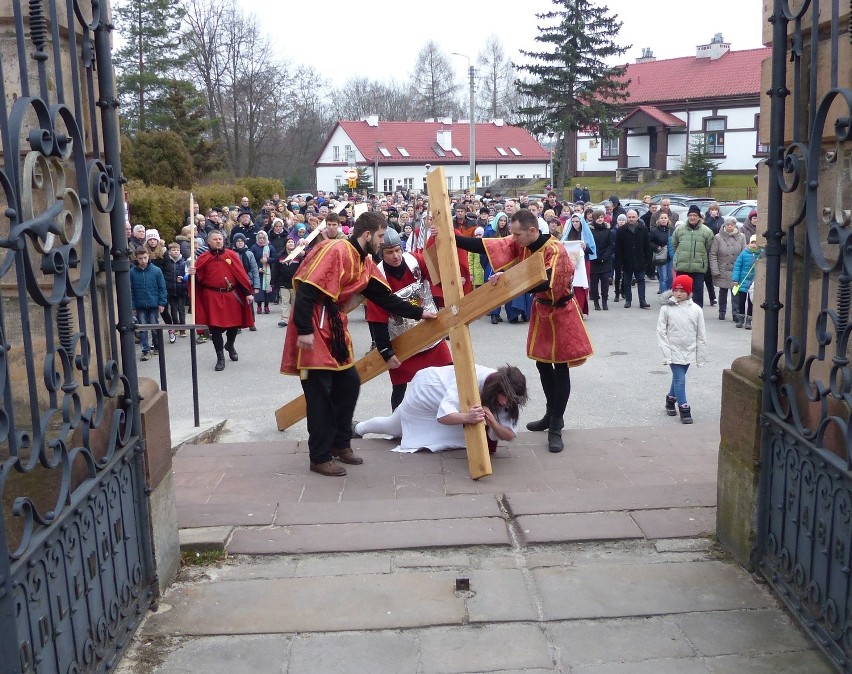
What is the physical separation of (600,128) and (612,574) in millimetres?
46678

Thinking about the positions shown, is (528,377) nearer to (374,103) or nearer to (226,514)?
(226,514)

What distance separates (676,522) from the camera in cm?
448

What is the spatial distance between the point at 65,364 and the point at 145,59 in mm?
38732

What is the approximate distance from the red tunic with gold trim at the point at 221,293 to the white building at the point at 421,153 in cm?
5131

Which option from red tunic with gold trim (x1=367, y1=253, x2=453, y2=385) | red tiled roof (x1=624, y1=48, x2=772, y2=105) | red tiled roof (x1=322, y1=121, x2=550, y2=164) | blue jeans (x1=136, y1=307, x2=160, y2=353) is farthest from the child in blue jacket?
red tiled roof (x1=322, y1=121, x2=550, y2=164)

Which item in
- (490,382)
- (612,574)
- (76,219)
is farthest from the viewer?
(490,382)

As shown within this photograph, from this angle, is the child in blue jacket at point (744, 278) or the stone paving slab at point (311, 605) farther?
the child in blue jacket at point (744, 278)

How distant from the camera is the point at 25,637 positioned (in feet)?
8.09

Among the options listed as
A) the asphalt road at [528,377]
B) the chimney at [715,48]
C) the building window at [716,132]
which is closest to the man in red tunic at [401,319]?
the asphalt road at [528,377]

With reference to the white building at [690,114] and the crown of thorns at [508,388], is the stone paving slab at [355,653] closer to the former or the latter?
the crown of thorns at [508,388]

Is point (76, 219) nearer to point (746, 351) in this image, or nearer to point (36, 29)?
point (36, 29)

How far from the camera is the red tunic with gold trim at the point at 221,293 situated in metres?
11.3

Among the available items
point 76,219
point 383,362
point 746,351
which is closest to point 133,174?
point 746,351

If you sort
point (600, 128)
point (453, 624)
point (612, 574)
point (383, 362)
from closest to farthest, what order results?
point (453, 624), point (612, 574), point (383, 362), point (600, 128)
